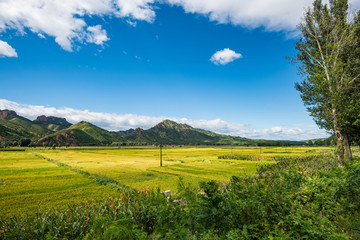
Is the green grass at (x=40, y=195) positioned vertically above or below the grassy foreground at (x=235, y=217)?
below

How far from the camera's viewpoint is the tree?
52.7ft


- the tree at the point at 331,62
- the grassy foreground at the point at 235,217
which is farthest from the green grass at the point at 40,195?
the tree at the point at 331,62

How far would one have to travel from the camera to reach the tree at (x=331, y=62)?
633 inches

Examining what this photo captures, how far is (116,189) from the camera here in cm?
1819

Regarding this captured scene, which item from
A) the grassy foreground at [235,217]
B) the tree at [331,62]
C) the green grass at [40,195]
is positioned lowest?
the green grass at [40,195]

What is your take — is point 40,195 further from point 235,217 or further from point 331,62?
point 331,62

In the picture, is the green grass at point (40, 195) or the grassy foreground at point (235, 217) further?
the green grass at point (40, 195)

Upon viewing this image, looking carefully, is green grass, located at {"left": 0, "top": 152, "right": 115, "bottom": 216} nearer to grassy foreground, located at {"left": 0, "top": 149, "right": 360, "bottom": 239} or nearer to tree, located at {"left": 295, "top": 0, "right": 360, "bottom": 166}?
grassy foreground, located at {"left": 0, "top": 149, "right": 360, "bottom": 239}

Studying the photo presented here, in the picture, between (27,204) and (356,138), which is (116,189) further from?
(356,138)

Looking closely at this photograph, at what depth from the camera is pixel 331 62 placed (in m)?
18.0

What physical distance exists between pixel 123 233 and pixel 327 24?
25501mm

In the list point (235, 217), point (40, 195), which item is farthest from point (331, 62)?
point (40, 195)

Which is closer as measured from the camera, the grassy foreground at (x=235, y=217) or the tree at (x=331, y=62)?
the grassy foreground at (x=235, y=217)

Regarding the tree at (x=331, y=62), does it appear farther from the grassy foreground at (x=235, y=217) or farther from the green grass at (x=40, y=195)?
the green grass at (x=40, y=195)
